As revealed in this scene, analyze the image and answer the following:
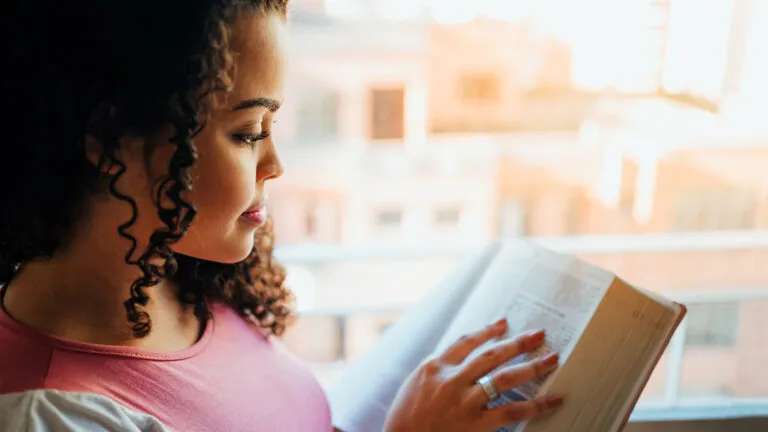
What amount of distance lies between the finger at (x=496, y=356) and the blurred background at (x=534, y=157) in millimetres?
612

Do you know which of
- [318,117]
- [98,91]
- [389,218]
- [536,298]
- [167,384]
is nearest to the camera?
[98,91]

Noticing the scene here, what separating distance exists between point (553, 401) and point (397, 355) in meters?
0.23

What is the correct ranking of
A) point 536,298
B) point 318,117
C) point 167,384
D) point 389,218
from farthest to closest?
1. point 389,218
2. point 318,117
3. point 536,298
4. point 167,384

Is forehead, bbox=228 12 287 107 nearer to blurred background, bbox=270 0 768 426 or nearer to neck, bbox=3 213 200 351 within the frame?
neck, bbox=3 213 200 351

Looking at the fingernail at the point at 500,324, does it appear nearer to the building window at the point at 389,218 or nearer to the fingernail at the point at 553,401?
the fingernail at the point at 553,401

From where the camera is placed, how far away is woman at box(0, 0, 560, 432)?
496 mm

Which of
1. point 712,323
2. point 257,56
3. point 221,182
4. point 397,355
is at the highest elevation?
point 257,56

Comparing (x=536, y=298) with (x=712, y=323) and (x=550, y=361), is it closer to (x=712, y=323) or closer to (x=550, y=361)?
(x=550, y=361)

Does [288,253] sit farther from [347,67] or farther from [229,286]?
[229,286]

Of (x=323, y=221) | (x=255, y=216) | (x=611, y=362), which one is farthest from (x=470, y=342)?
(x=323, y=221)

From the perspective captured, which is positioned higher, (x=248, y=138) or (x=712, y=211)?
(x=248, y=138)

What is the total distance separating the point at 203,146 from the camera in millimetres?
546

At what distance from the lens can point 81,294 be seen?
59 cm

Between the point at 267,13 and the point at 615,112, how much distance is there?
36.3 inches
